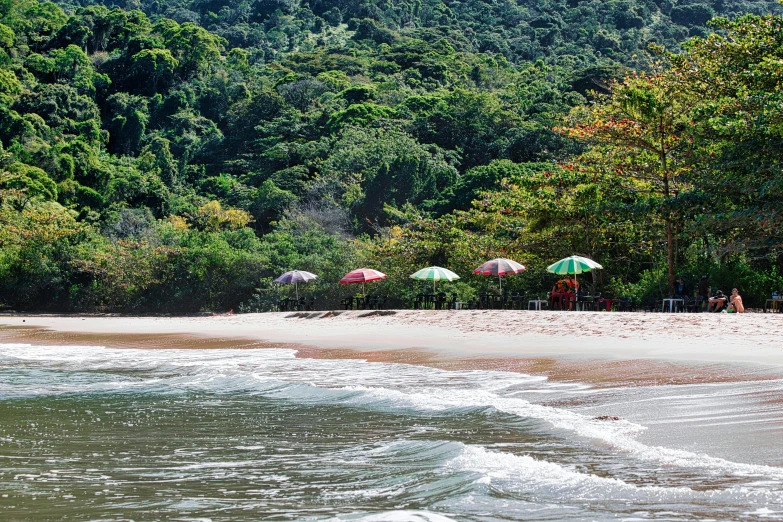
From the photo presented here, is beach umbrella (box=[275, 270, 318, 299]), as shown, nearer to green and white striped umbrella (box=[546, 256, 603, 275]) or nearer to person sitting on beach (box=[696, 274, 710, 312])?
green and white striped umbrella (box=[546, 256, 603, 275])

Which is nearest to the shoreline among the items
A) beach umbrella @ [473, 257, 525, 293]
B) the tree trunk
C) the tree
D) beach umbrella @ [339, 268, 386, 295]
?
beach umbrella @ [339, 268, 386, 295]

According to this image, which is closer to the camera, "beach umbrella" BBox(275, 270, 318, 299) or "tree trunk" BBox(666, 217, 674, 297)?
"tree trunk" BBox(666, 217, 674, 297)

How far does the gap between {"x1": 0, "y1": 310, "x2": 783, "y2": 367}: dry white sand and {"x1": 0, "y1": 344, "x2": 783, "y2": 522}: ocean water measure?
8.74ft

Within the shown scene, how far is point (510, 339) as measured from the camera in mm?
15734

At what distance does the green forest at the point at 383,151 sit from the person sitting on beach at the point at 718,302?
1.60 m

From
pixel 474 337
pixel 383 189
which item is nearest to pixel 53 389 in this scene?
pixel 474 337

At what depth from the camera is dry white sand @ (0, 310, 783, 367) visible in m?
12.5

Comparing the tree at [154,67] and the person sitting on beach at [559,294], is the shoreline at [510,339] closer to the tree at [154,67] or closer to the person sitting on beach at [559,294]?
the person sitting on beach at [559,294]

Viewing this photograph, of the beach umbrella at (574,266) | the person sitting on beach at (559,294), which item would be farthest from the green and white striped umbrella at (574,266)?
the person sitting on beach at (559,294)

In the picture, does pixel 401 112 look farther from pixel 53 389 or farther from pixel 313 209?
pixel 53 389

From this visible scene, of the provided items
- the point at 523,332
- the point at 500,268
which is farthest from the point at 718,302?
the point at 500,268

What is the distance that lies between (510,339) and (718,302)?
5835mm

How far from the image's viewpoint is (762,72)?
751 inches

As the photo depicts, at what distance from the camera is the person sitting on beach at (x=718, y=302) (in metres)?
18.4
